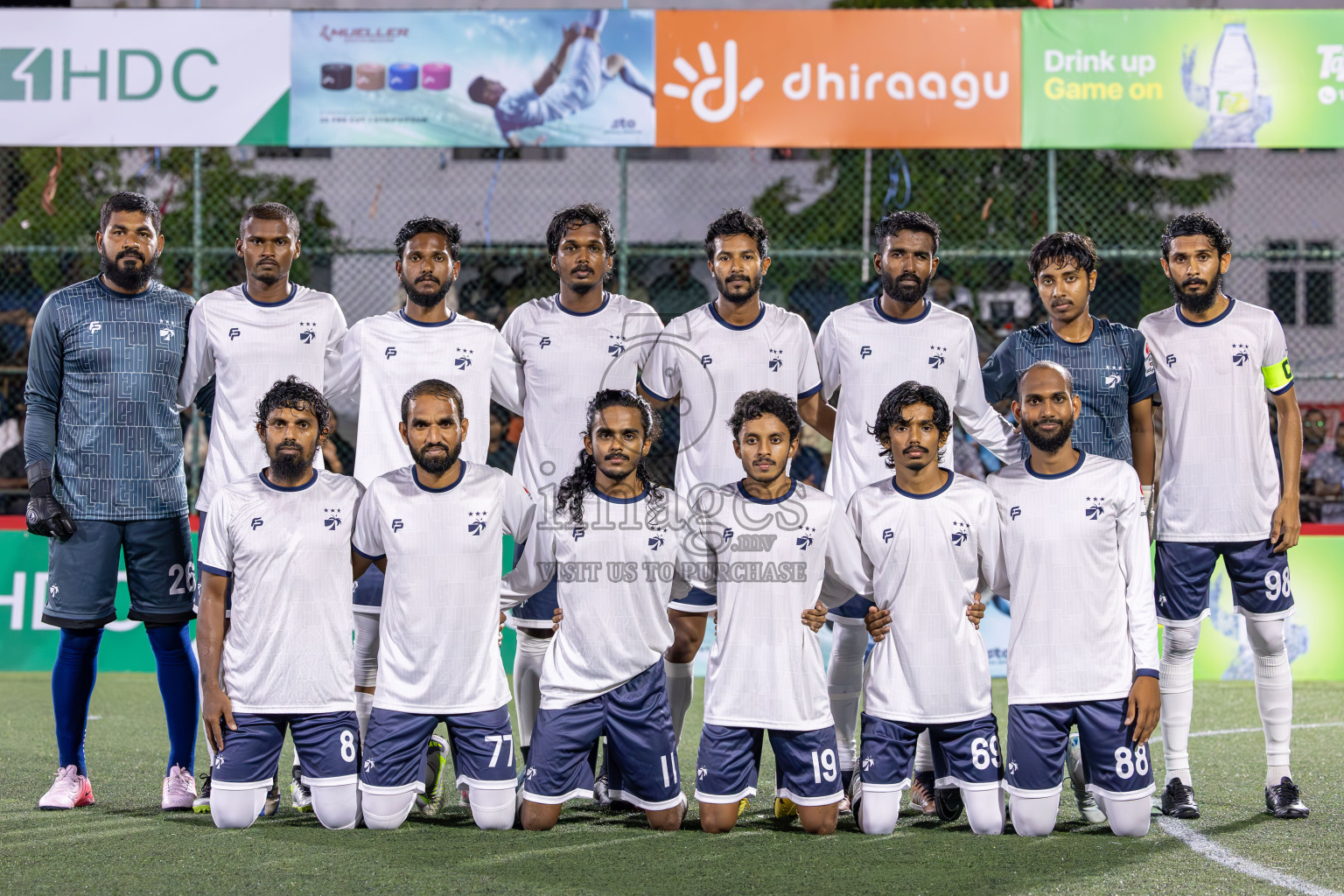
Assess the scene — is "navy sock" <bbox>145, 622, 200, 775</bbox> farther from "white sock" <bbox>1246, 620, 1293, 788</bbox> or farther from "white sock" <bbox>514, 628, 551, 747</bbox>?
"white sock" <bbox>1246, 620, 1293, 788</bbox>

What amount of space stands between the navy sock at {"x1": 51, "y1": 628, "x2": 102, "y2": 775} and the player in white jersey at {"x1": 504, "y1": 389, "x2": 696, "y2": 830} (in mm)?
1736

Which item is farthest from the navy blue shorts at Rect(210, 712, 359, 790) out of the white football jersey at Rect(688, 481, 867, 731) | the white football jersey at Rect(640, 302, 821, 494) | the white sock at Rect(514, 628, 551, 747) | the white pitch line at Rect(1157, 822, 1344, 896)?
the white pitch line at Rect(1157, 822, 1344, 896)

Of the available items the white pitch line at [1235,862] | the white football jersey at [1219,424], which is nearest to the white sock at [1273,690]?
the white football jersey at [1219,424]

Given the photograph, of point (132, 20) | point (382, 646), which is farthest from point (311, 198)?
point (382, 646)

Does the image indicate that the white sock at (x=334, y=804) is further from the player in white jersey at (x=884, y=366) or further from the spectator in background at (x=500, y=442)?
the spectator in background at (x=500, y=442)

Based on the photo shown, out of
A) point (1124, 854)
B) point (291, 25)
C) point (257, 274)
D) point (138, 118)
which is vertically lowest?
point (1124, 854)

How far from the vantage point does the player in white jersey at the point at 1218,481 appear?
505cm

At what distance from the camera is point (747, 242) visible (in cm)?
514

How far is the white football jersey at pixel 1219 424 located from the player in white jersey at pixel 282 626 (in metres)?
3.02

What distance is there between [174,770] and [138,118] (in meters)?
5.13

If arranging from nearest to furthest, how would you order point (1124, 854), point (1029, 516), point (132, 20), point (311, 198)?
point (1124, 854)
point (1029, 516)
point (132, 20)
point (311, 198)

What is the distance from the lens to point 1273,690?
5.12 m

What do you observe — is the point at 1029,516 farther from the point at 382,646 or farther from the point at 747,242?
the point at 382,646

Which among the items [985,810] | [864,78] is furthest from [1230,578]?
[864,78]
